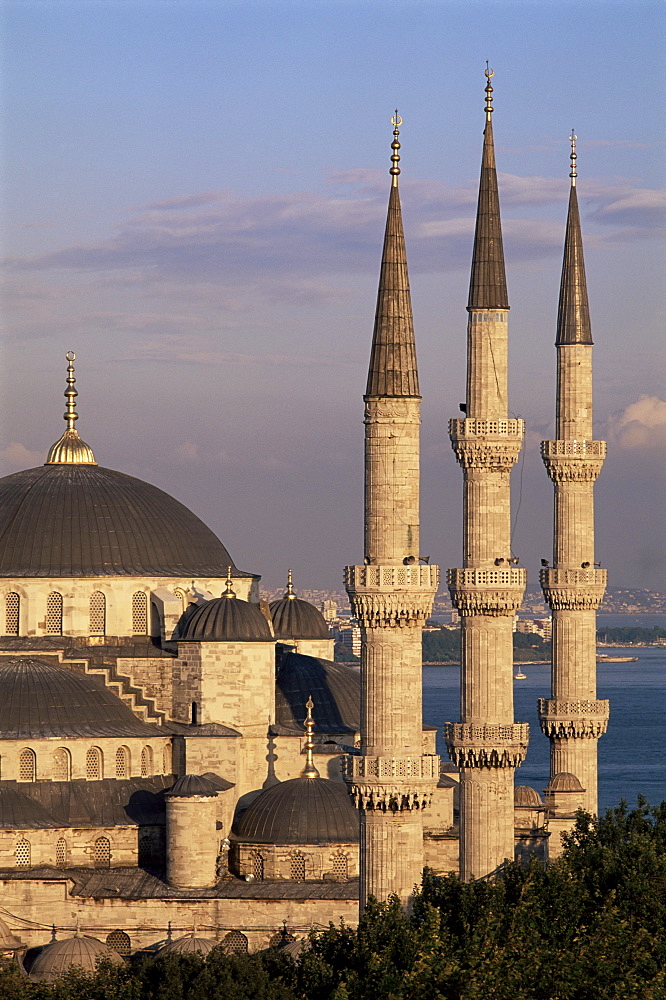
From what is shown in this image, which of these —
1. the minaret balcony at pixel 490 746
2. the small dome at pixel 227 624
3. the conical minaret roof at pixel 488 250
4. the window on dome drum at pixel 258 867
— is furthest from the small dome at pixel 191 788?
the conical minaret roof at pixel 488 250

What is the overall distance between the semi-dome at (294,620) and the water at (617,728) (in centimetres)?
878

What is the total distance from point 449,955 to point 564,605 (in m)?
16.5

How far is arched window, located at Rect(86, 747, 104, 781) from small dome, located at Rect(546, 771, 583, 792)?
26.6 feet

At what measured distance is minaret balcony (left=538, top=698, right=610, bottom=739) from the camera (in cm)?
3919

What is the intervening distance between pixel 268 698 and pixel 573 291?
9372 millimetres

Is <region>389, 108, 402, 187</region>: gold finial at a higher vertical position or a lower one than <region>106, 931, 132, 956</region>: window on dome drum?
higher

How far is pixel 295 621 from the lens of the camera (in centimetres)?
4847

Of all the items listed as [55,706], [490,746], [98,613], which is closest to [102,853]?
[55,706]

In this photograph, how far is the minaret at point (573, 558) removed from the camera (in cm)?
3938

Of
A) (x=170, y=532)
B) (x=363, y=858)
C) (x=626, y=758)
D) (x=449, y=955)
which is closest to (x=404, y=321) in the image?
(x=363, y=858)

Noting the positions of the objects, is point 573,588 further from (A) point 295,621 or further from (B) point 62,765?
(A) point 295,621

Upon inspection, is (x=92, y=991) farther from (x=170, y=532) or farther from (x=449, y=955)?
(x=170, y=532)

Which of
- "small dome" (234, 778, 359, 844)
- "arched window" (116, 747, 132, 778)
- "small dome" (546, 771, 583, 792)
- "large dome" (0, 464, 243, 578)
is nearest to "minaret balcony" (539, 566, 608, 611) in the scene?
"small dome" (546, 771, 583, 792)

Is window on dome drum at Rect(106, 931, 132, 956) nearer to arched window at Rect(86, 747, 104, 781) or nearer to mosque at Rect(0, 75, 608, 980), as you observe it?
mosque at Rect(0, 75, 608, 980)
